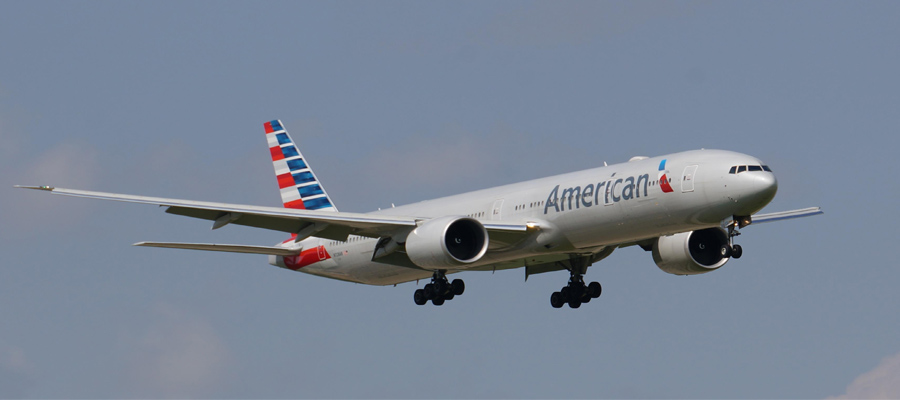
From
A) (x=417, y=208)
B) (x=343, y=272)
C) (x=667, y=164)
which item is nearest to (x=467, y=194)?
(x=417, y=208)

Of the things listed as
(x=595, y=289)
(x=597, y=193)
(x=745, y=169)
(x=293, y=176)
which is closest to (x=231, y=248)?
(x=293, y=176)

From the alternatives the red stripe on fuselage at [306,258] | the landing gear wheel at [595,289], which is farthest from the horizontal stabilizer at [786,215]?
the red stripe on fuselage at [306,258]

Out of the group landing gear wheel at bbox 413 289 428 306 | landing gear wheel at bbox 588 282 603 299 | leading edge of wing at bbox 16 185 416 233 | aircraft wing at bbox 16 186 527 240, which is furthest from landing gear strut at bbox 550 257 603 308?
leading edge of wing at bbox 16 185 416 233

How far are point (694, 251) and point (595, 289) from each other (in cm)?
450

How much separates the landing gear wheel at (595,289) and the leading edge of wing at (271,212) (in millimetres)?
8725

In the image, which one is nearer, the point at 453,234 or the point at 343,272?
the point at 453,234

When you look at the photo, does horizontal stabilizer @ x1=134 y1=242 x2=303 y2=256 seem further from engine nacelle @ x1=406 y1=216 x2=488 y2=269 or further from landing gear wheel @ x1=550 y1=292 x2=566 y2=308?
landing gear wheel @ x1=550 y1=292 x2=566 y2=308

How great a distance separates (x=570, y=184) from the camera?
142ft

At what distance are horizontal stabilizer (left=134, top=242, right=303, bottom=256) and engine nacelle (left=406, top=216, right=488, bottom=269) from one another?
7.57 meters

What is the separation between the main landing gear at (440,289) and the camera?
1865 inches

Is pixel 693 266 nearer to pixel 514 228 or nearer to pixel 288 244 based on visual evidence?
pixel 514 228

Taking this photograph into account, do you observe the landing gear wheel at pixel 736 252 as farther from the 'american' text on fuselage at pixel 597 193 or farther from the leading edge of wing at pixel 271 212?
the leading edge of wing at pixel 271 212

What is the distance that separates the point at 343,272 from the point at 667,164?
15203 mm

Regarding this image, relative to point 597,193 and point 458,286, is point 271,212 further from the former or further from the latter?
point 597,193
